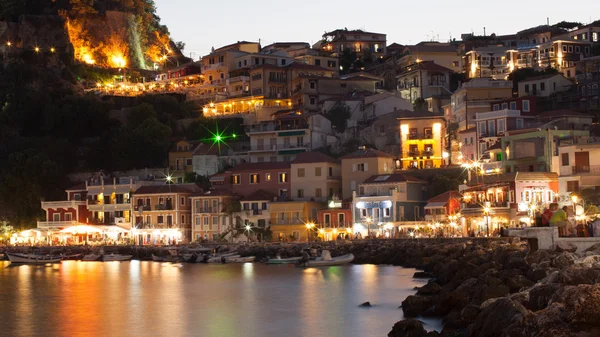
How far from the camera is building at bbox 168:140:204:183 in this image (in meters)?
76.8

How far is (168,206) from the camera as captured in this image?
70812 millimetres

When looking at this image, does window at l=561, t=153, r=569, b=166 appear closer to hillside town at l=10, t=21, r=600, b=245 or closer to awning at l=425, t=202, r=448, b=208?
hillside town at l=10, t=21, r=600, b=245

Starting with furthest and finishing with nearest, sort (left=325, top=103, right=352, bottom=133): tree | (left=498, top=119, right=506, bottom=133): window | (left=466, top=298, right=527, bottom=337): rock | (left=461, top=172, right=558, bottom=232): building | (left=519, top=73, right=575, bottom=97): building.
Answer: (left=325, top=103, right=352, bottom=133): tree → (left=519, top=73, right=575, bottom=97): building → (left=498, top=119, right=506, bottom=133): window → (left=461, top=172, right=558, bottom=232): building → (left=466, top=298, right=527, bottom=337): rock

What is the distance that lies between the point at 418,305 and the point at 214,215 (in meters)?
41.7

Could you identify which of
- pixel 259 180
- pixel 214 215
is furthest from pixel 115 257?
pixel 259 180

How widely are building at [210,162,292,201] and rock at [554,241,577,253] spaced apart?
39857 mm

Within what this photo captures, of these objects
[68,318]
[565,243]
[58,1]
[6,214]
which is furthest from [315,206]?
[58,1]

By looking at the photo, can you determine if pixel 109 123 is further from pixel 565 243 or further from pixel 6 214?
pixel 565 243

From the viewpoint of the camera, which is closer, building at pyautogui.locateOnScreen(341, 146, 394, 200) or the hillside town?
the hillside town

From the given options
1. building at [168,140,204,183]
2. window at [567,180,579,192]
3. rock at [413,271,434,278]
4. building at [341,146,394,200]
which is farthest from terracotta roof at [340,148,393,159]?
rock at [413,271,434,278]

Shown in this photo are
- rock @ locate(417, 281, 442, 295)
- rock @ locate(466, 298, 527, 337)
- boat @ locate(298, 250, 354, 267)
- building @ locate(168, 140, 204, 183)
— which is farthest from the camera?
building @ locate(168, 140, 204, 183)

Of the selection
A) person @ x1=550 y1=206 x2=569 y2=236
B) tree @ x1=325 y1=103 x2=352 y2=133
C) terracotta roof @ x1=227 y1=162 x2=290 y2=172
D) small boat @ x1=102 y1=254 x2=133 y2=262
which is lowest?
small boat @ x1=102 y1=254 x2=133 y2=262

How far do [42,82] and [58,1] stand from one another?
47.0 ft

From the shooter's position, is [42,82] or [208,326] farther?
[42,82]
